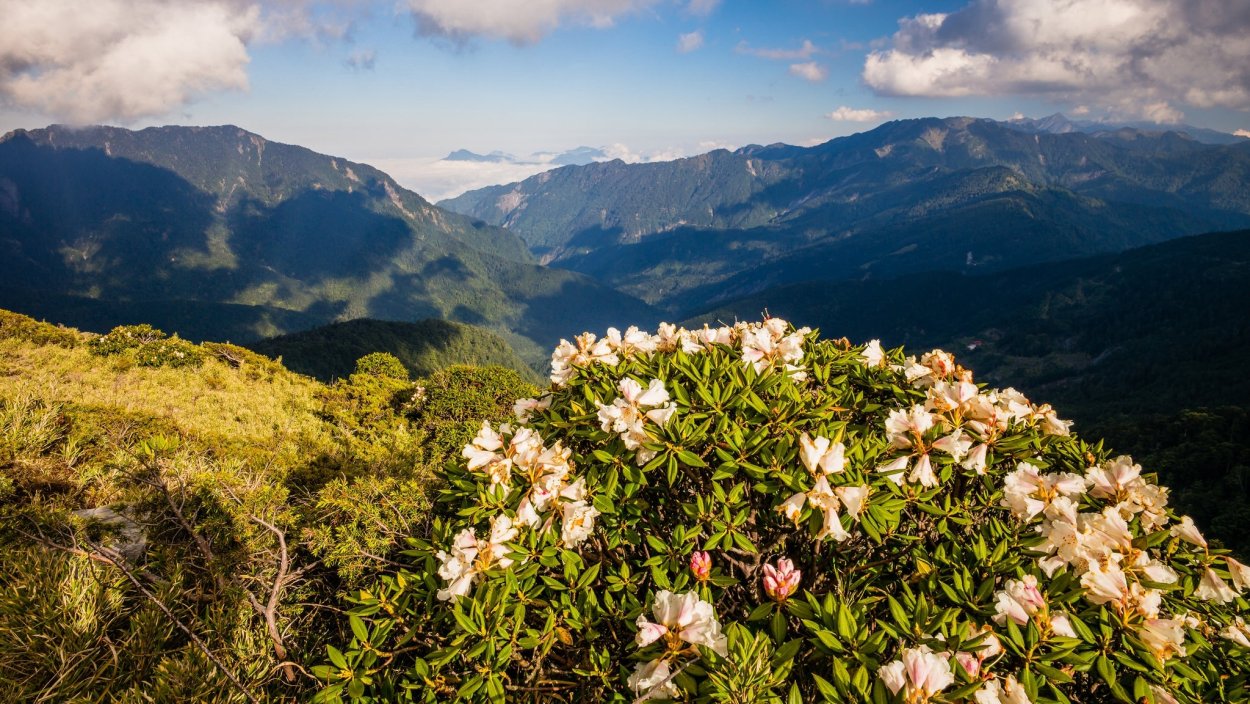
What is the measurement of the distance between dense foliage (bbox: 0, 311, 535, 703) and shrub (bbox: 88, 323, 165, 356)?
6262mm

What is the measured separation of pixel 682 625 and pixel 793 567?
62 centimetres

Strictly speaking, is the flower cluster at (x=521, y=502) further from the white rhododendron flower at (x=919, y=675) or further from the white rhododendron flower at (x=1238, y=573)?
the white rhododendron flower at (x=1238, y=573)

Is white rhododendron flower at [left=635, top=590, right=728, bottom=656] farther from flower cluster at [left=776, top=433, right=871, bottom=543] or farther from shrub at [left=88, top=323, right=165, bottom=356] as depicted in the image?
shrub at [left=88, top=323, right=165, bottom=356]

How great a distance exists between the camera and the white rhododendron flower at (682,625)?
1658 mm

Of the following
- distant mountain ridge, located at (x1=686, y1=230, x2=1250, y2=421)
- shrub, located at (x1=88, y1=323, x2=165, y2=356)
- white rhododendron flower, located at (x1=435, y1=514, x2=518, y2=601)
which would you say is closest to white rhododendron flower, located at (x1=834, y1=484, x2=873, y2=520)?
white rhododendron flower, located at (x1=435, y1=514, x2=518, y2=601)

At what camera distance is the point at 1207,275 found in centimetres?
12388

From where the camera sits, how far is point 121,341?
14.0 metres

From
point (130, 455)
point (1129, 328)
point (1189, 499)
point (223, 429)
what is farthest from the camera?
point (1129, 328)

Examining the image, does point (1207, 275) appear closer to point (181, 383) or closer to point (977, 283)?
point (977, 283)

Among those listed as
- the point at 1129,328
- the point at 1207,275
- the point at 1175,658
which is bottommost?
the point at 1129,328

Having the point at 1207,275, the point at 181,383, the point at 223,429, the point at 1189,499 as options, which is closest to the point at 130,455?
the point at 223,429

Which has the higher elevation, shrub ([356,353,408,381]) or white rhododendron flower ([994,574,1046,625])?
A: white rhododendron flower ([994,574,1046,625])

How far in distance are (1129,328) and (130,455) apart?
166995mm

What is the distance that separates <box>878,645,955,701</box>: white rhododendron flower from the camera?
145 cm
